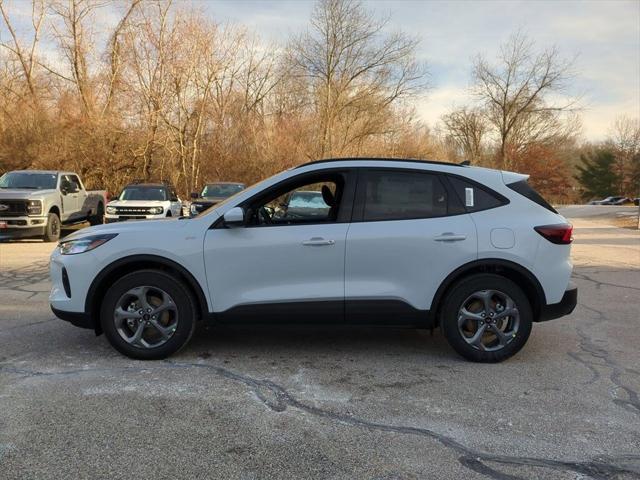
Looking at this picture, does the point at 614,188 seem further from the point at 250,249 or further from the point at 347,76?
the point at 250,249

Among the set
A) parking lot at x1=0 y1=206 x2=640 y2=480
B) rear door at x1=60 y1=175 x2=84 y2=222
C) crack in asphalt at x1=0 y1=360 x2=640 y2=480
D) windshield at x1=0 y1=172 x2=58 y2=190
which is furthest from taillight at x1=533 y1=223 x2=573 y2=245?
windshield at x1=0 y1=172 x2=58 y2=190

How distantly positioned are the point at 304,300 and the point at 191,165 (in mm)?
27423

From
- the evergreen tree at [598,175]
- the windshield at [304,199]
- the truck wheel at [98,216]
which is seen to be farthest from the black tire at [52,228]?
the evergreen tree at [598,175]

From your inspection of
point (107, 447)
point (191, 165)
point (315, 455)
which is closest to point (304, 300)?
point (315, 455)

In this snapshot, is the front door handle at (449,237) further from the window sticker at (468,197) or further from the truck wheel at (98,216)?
the truck wheel at (98,216)

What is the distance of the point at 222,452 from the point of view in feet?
10.1

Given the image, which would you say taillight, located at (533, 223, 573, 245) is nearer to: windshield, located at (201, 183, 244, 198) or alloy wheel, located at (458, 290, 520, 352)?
alloy wheel, located at (458, 290, 520, 352)

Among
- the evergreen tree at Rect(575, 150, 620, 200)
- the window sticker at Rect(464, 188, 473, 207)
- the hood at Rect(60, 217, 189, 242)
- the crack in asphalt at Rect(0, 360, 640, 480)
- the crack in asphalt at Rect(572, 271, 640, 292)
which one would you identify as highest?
the evergreen tree at Rect(575, 150, 620, 200)

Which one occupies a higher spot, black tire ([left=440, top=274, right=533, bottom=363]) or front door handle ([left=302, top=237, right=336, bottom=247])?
front door handle ([left=302, top=237, right=336, bottom=247])

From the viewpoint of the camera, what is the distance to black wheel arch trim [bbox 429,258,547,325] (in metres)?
4.48

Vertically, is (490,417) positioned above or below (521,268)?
below

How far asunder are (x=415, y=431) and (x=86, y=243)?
123 inches

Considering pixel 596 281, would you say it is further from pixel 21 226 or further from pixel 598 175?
pixel 598 175

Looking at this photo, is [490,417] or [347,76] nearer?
[490,417]
